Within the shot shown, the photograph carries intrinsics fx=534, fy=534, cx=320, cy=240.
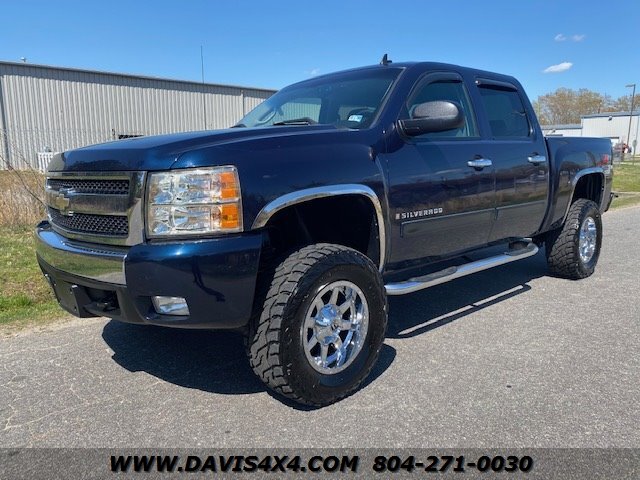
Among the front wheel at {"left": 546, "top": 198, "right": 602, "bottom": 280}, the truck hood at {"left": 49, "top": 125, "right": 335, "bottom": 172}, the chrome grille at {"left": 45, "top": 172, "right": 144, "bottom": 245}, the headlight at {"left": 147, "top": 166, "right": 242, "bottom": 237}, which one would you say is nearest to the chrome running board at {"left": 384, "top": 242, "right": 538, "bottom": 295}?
the front wheel at {"left": 546, "top": 198, "right": 602, "bottom": 280}

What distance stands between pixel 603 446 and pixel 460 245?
6.26 feet

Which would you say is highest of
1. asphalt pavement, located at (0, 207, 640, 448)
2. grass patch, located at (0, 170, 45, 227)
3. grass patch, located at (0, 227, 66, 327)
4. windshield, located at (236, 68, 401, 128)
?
windshield, located at (236, 68, 401, 128)

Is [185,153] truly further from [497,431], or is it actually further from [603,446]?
[603,446]

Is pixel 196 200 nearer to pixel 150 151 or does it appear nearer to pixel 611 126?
pixel 150 151

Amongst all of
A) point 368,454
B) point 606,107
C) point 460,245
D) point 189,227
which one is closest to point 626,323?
point 460,245

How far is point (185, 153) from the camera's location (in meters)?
2.65

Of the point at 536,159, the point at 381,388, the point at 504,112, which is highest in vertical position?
the point at 504,112

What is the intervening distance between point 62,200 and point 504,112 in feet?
12.6

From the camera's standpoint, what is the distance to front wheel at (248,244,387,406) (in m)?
2.79

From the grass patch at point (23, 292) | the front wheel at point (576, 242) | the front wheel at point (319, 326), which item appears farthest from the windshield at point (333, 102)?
the front wheel at point (576, 242)

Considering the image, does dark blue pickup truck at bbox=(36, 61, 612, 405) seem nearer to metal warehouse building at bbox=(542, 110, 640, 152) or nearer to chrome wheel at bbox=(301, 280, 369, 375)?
chrome wheel at bbox=(301, 280, 369, 375)

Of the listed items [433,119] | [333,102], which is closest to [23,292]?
[333,102]

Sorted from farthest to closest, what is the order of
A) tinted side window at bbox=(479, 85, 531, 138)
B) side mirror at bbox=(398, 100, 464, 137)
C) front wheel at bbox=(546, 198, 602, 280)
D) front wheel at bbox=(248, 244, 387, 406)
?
front wheel at bbox=(546, 198, 602, 280)
tinted side window at bbox=(479, 85, 531, 138)
side mirror at bbox=(398, 100, 464, 137)
front wheel at bbox=(248, 244, 387, 406)

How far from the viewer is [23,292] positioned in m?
4.94
